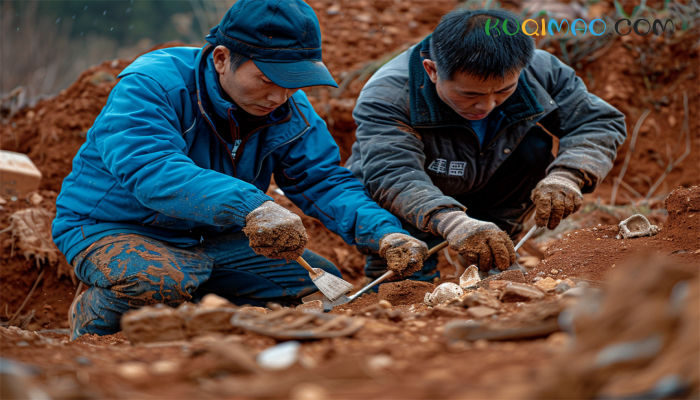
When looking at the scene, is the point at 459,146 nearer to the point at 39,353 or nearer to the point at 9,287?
the point at 39,353

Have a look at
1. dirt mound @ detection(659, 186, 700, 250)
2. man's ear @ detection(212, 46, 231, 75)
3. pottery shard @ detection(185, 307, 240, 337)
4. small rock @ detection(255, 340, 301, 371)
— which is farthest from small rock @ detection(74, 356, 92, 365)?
dirt mound @ detection(659, 186, 700, 250)

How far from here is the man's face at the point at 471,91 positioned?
2635mm

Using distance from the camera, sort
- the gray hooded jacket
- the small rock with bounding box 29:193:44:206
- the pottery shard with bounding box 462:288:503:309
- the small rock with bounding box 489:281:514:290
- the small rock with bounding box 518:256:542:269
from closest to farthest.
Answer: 1. the pottery shard with bounding box 462:288:503:309
2. the small rock with bounding box 489:281:514:290
3. the gray hooded jacket
4. the small rock with bounding box 518:256:542:269
5. the small rock with bounding box 29:193:44:206

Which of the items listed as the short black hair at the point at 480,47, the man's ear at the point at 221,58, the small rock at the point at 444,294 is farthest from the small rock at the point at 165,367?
the short black hair at the point at 480,47

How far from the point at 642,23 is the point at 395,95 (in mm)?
3414

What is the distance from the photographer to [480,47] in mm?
2537

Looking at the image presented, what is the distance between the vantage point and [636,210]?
4121mm

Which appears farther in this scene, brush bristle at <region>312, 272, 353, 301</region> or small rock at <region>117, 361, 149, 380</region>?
brush bristle at <region>312, 272, 353, 301</region>

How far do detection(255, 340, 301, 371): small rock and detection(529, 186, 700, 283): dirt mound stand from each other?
139 cm

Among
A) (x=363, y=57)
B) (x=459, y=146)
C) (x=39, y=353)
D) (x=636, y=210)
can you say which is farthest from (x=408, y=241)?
(x=363, y=57)

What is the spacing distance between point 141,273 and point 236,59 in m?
1.03

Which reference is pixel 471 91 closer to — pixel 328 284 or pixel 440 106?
pixel 440 106

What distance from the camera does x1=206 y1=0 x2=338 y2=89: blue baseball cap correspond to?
94.9 inches

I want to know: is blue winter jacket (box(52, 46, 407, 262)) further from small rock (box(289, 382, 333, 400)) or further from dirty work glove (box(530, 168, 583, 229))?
small rock (box(289, 382, 333, 400))
